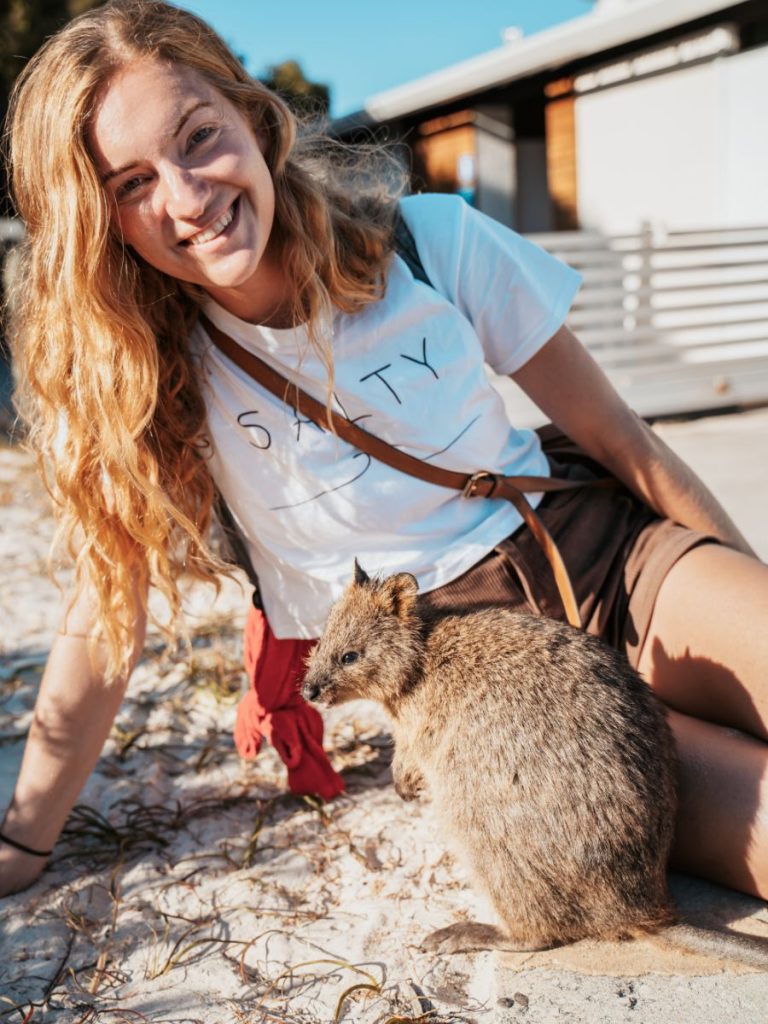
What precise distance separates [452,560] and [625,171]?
853cm

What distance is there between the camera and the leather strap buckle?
2236mm

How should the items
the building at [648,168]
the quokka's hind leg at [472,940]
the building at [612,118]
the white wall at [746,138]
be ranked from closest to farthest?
the quokka's hind leg at [472,940] → the building at [648,168] → the white wall at [746,138] → the building at [612,118]

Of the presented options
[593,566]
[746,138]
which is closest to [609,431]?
[593,566]

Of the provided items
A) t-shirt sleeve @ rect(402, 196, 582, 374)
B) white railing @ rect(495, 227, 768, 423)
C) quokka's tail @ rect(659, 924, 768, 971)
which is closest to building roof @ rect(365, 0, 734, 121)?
white railing @ rect(495, 227, 768, 423)

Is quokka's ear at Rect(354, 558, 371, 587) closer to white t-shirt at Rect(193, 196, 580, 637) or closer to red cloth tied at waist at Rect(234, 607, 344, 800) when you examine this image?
white t-shirt at Rect(193, 196, 580, 637)

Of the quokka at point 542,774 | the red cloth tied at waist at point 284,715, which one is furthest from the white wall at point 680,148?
the quokka at point 542,774

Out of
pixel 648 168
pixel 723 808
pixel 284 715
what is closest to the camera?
pixel 723 808

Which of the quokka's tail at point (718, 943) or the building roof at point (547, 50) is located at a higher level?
the building roof at point (547, 50)

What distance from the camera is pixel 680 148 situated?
8922 millimetres

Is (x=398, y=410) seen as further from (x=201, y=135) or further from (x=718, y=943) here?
(x=718, y=943)

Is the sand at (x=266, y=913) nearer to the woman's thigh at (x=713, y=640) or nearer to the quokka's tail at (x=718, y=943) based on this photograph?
the quokka's tail at (x=718, y=943)

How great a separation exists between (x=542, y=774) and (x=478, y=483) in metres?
0.73

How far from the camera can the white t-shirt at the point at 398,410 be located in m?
2.17

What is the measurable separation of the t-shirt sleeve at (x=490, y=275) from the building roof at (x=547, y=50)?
670 centimetres
